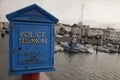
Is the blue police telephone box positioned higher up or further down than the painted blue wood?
further down

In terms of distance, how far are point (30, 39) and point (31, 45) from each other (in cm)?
8

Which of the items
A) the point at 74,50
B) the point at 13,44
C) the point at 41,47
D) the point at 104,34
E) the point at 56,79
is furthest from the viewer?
the point at 104,34

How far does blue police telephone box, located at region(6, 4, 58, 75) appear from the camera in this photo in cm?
262

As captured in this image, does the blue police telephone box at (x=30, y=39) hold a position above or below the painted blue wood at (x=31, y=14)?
below

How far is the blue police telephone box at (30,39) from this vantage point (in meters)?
2.62

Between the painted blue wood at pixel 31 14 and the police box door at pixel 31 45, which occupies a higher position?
the painted blue wood at pixel 31 14

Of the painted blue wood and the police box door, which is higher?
the painted blue wood

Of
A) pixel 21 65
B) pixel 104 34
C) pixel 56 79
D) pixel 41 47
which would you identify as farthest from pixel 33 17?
pixel 104 34

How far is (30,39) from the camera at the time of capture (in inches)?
106

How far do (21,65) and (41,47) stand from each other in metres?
0.36

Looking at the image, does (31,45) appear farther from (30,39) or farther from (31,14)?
(31,14)

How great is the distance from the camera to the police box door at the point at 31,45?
8.67 ft

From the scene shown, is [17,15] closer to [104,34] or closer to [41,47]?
[41,47]

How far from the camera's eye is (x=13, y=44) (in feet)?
8.58
